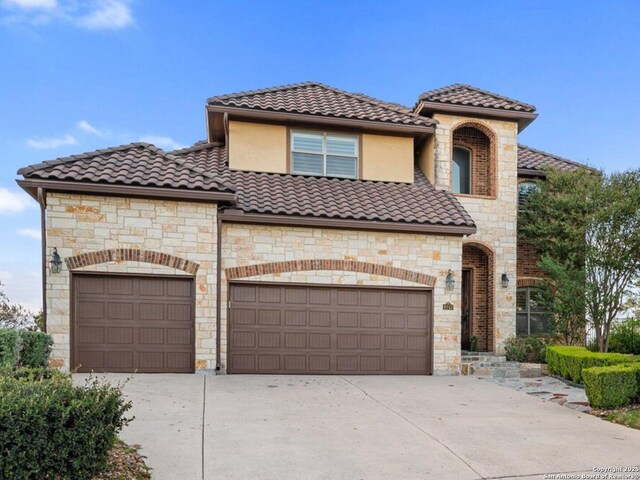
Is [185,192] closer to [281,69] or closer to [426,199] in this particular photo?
[426,199]

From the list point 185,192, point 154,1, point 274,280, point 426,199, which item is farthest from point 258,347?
point 154,1

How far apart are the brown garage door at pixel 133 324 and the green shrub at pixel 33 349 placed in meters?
1.52

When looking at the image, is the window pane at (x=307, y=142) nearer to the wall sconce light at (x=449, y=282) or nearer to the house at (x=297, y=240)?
the house at (x=297, y=240)

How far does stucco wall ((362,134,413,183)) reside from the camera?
14.4 metres

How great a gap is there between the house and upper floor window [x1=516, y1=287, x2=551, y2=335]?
2.5 inches

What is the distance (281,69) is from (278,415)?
16108mm

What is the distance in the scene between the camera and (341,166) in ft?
→ 47.5

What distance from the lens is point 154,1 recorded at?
12961 millimetres

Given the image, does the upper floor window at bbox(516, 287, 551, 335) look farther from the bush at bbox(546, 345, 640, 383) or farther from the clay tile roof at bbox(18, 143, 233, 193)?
the clay tile roof at bbox(18, 143, 233, 193)

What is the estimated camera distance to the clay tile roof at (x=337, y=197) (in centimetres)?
1206

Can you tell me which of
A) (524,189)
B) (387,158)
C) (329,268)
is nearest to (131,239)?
(329,268)

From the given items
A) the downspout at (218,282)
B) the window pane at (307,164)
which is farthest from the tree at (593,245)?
the downspout at (218,282)

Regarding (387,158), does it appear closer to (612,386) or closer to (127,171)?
(127,171)

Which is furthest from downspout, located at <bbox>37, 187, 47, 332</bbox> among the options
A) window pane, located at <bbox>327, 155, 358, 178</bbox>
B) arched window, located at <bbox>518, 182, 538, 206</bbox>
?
arched window, located at <bbox>518, 182, 538, 206</bbox>
